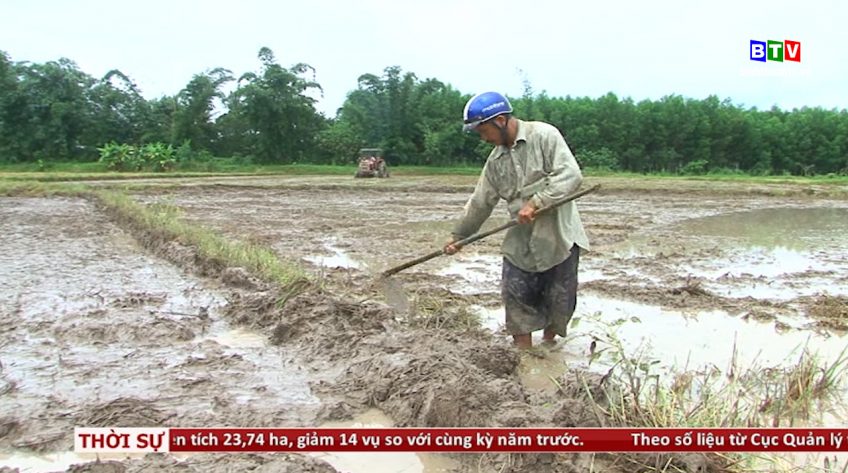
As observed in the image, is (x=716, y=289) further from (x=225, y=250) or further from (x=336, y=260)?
(x=225, y=250)

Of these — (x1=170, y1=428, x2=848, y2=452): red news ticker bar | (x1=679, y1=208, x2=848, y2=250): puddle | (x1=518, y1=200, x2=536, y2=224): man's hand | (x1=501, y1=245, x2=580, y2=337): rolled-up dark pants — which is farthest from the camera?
(x1=679, y1=208, x2=848, y2=250): puddle

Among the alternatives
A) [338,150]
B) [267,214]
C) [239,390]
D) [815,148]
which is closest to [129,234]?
[267,214]

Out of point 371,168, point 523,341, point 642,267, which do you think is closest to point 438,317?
point 523,341

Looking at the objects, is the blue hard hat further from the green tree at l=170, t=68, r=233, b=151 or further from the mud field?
the green tree at l=170, t=68, r=233, b=151

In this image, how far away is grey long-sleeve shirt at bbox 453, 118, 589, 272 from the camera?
3.74 m


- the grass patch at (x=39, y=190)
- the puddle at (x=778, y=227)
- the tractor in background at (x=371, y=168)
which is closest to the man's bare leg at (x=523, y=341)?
the puddle at (x=778, y=227)

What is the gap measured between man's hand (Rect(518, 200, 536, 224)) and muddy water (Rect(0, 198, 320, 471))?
1.39 meters

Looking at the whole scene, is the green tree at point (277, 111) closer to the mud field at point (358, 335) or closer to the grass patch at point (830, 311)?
the mud field at point (358, 335)

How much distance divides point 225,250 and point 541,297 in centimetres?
360

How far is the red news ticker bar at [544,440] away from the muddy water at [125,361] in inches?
31.6

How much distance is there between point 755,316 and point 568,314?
165cm

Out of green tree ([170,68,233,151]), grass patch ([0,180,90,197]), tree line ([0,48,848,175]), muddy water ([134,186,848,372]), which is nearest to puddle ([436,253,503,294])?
muddy water ([134,186,848,372])

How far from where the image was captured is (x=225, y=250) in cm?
660

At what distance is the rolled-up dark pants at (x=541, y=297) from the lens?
398cm
